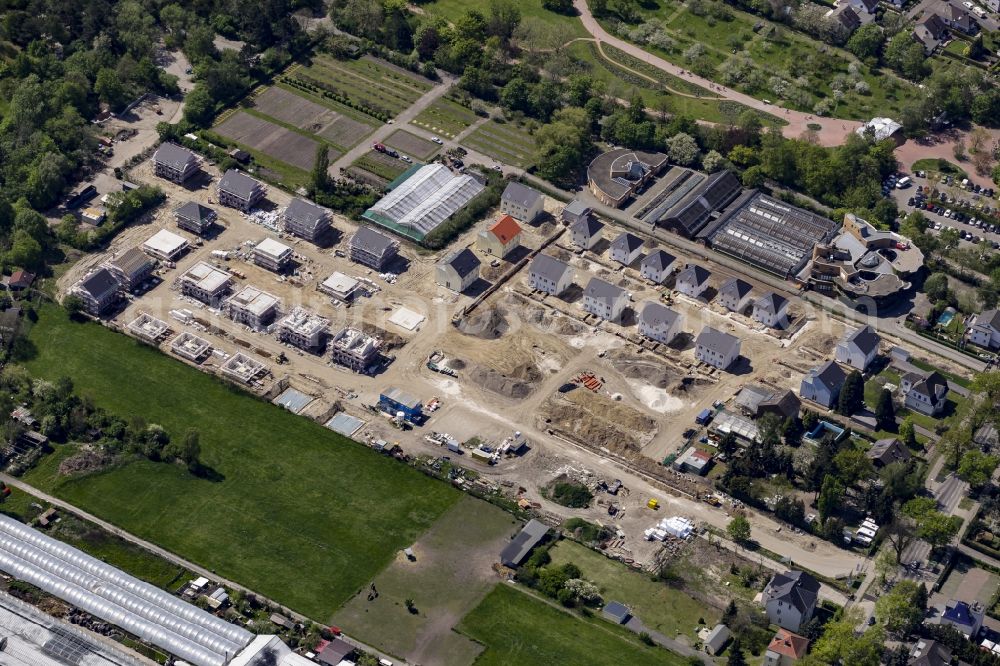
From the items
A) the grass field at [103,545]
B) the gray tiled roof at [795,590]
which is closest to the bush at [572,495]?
the gray tiled roof at [795,590]

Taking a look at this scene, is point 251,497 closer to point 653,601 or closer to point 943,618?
point 653,601

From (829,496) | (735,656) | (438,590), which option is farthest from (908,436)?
(438,590)

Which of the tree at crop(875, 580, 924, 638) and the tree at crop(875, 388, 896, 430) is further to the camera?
the tree at crop(875, 388, 896, 430)

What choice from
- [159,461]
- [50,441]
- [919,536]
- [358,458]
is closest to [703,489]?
[919,536]

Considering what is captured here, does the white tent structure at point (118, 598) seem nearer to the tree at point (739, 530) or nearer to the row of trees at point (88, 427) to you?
the row of trees at point (88, 427)

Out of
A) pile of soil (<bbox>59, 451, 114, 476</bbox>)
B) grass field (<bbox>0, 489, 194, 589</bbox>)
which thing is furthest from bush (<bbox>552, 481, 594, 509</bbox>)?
pile of soil (<bbox>59, 451, 114, 476</bbox>)

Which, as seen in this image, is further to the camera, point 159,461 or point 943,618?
point 159,461

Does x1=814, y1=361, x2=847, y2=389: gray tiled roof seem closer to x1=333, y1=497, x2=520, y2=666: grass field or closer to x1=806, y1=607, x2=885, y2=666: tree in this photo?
x1=806, y1=607, x2=885, y2=666: tree
